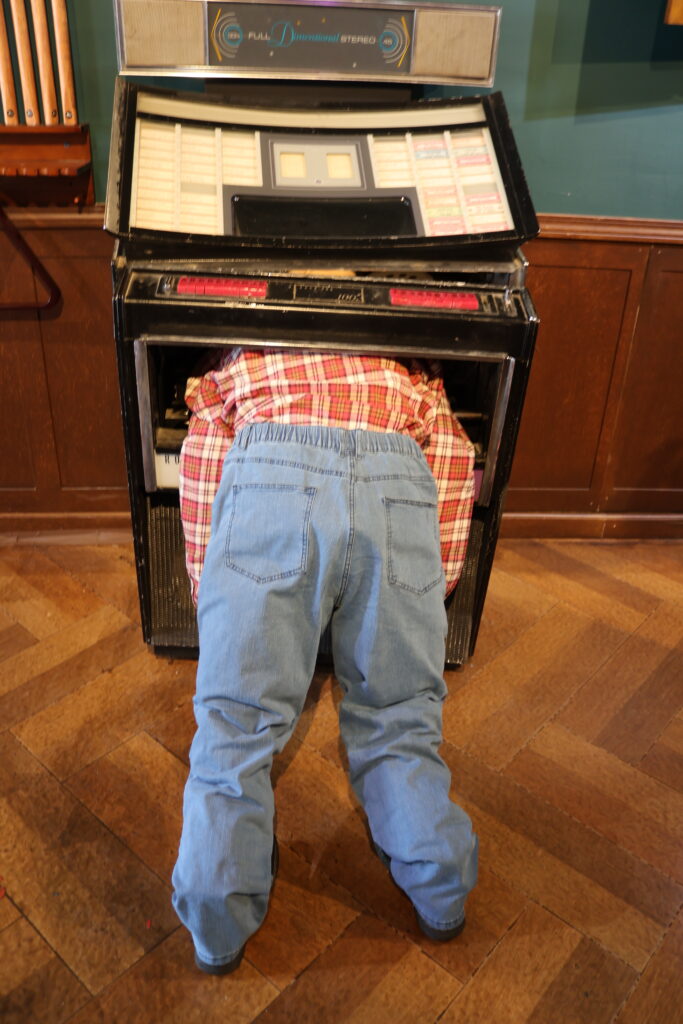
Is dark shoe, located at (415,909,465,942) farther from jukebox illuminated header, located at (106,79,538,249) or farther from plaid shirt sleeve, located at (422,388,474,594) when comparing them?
jukebox illuminated header, located at (106,79,538,249)

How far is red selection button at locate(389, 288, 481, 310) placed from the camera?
4.19 feet

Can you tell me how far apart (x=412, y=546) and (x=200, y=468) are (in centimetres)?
39

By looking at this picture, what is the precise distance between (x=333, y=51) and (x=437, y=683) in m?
1.24

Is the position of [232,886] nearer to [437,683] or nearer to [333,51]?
[437,683]

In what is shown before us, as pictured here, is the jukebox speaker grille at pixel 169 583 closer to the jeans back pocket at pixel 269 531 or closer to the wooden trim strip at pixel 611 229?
the jeans back pocket at pixel 269 531

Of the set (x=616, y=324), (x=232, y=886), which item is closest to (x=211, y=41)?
(x=616, y=324)

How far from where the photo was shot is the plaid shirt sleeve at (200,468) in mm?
1271

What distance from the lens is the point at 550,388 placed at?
2035 mm

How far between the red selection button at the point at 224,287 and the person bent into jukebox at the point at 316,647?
0.18 meters

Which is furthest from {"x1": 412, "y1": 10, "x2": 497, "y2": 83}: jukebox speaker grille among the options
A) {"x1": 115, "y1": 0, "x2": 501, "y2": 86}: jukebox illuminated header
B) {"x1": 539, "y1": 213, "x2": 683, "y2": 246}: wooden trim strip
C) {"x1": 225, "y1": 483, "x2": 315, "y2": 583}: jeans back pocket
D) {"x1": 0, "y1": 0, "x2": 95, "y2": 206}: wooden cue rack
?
{"x1": 225, "y1": 483, "x2": 315, "y2": 583}: jeans back pocket

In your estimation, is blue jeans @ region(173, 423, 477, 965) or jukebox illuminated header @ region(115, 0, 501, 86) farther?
jukebox illuminated header @ region(115, 0, 501, 86)

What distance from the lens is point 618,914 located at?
1.22 m

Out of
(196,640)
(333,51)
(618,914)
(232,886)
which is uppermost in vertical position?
(333,51)

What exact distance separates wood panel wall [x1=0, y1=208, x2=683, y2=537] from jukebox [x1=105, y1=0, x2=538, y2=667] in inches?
17.0
